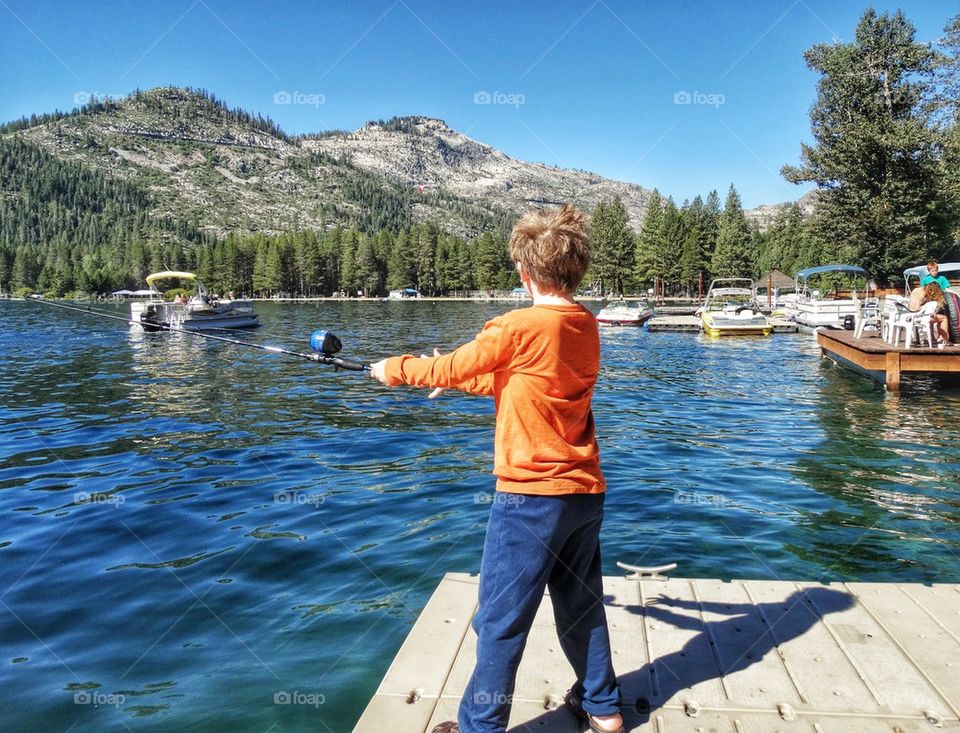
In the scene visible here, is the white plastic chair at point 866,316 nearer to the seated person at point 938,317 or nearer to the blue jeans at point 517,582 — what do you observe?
the seated person at point 938,317

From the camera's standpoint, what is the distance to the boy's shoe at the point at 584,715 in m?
3.55

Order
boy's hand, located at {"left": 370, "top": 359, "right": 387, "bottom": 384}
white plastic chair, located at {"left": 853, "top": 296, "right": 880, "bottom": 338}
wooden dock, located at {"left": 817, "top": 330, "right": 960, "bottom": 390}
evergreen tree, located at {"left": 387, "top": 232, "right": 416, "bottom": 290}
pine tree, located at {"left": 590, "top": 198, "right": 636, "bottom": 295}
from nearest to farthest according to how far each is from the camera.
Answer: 1. boy's hand, located at {"left": 370, "top": 359, "right": 387, "bottom": 384}
2. wooden dock, located at {"left": 817, "top": 330, "right": 960, "bottom": 390}
3. white plastic chair, located at {"left": 853, "top": 296, "right": 880, "bottom": 338}
4. pine tree, located at {"left": 590, "top": 198, "right": 636, "bottom": 295}
5. evergreen tree, located at {"left": 387, "top": 232, "right": 416, "bottom": 290}

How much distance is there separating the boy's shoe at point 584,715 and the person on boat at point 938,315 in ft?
65.6

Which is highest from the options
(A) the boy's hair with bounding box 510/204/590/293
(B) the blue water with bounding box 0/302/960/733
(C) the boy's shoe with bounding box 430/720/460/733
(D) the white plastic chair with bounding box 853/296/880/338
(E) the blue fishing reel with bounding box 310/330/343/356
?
(A) the boy's hair with bounding box 510/204/590/293

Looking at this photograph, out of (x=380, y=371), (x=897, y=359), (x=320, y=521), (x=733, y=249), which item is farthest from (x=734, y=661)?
(x=733, y=249)

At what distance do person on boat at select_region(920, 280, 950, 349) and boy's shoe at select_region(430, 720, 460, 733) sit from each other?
2053 centimetres

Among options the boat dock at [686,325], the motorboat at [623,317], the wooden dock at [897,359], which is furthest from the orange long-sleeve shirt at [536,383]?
the motorboat at [623,317]

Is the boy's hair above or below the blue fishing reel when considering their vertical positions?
above

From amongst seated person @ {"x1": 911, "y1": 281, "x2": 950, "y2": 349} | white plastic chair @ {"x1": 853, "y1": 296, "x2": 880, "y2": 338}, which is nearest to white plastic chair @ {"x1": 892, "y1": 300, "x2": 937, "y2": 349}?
seated person @ {"x1": 911, "y1": 281, "x2": 950, "y2": 349}

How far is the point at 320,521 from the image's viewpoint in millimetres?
9227

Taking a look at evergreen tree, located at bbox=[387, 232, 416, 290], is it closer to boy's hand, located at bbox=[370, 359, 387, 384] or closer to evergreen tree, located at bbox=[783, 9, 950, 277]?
evergreen tree, located at bbox=[783, 9, 950, 277]

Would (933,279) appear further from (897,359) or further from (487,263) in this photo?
(487,263)

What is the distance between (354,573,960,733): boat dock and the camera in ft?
12.2

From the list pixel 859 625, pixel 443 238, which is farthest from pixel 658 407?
pixel 443 238
